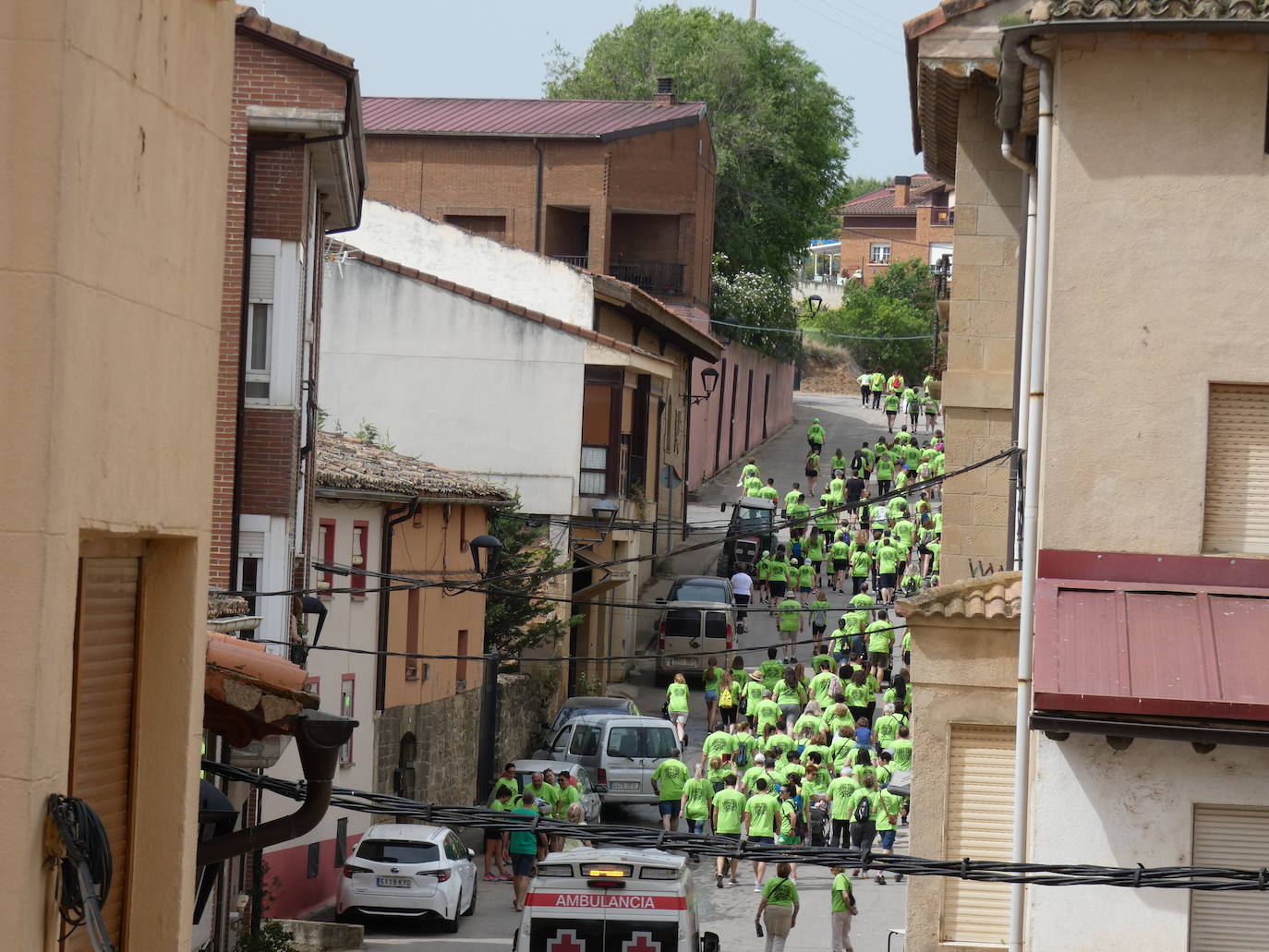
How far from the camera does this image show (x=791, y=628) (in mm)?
39062

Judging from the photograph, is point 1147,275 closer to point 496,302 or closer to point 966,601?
point 966,601

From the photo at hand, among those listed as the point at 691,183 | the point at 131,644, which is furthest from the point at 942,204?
the point at 131,644

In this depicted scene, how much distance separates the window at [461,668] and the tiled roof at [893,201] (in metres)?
86.9

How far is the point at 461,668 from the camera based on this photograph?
3166cm

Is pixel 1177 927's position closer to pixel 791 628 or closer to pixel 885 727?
pixel 885 727

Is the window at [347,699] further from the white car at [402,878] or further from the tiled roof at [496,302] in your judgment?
the tiled roof at [496,302]

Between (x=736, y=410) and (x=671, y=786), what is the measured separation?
37787 millimetres

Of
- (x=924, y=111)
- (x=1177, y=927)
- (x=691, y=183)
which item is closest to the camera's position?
(x=1177, y=927)

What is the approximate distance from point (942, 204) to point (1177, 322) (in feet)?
341

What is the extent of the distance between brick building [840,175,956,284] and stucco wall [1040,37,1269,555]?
99720mm

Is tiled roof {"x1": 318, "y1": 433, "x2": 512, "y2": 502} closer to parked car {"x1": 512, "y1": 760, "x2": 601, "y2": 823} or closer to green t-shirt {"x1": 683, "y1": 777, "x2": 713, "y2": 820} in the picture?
parked car {"x1": 512, "y1": 760, "x2": 601, "y2": 823}

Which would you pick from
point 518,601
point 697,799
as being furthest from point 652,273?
point 697,799

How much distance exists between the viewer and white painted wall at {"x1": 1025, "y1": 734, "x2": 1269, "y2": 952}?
13.1m

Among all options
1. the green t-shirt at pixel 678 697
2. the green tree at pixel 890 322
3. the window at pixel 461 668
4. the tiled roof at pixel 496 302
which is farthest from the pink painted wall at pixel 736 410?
the window at pixel 461 668
